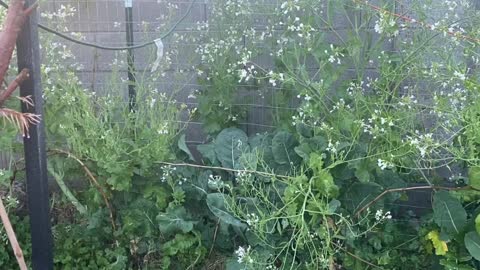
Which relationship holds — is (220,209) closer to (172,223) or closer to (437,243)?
(172,223)

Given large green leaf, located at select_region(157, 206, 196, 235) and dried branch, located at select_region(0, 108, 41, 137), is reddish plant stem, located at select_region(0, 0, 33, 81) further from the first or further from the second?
large green leaf, located at select_region(157, 206, 196, 235)

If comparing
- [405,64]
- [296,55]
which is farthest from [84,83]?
[405,64]

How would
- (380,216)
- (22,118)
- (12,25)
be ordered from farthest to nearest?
(380,216) < (12,25) < (22,118)

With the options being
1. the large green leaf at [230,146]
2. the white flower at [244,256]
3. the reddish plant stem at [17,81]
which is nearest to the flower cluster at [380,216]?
the white flower at [244,256]

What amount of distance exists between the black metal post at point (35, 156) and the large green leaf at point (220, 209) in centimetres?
72

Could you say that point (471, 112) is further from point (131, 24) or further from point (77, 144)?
point (131, 24)

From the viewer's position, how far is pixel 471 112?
8.38 feet

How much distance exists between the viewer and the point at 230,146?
334 centimetres

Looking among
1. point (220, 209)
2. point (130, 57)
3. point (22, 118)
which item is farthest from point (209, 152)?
point (22, 118)

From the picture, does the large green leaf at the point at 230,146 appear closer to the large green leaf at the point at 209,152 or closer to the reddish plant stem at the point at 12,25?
the large green leaf at the point at 209,152

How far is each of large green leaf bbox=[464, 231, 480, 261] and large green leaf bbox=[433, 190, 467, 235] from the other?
8 cm

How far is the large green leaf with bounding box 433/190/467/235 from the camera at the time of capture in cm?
273

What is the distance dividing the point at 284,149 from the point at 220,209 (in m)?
0.41

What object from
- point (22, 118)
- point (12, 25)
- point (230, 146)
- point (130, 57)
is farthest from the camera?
point (130, 57)
